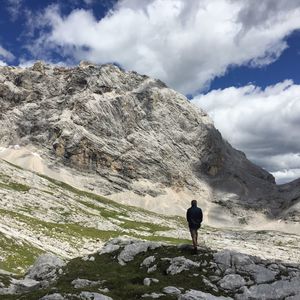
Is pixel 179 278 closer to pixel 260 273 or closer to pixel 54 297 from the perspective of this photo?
pixel 260 273

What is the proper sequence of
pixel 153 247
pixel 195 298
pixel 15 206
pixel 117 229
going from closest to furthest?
1. pixel 195 298
2. pixel 153 247
3. pixel 15 206
4. pixel 117 229

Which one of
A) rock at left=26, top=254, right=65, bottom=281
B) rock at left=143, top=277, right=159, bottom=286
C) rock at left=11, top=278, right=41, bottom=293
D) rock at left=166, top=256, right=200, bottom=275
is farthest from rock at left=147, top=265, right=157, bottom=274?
rock at left=11, top=278, right=41, bottom=293

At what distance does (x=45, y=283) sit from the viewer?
102 ft

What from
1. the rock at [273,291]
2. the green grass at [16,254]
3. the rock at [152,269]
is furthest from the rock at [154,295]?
the green grass at [16,254]

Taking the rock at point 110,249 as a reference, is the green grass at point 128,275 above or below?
below

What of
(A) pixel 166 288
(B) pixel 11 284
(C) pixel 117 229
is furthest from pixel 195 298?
(C) pixel 117 229

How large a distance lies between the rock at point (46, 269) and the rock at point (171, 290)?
10.6m

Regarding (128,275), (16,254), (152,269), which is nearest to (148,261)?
(152,269)

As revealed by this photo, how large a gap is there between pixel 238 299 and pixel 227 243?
487 ft

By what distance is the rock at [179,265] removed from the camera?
103ft

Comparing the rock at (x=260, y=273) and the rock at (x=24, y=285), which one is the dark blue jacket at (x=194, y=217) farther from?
the rock at (x=24, y=285)

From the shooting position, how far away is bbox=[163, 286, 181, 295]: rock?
26.8 m

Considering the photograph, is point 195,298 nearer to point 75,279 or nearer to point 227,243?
point 75,279

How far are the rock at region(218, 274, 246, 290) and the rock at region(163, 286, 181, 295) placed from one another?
3.70 m
